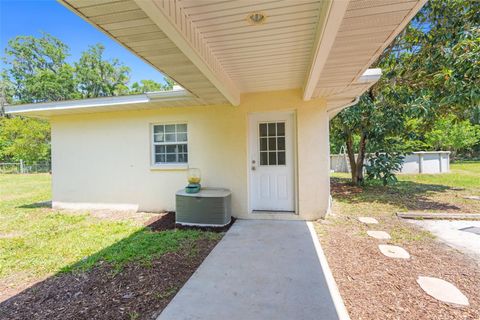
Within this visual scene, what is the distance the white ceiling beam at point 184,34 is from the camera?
178 cm

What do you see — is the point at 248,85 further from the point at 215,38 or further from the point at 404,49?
the point at 404,49

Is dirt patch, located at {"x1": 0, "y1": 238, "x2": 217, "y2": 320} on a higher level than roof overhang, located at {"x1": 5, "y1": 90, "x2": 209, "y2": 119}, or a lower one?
lower

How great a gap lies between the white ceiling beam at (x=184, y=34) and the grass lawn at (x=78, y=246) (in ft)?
8.43

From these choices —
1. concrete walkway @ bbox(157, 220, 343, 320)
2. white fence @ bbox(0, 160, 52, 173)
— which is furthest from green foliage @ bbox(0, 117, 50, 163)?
concrete walkway @ bbox(157, 220, 343, 320)

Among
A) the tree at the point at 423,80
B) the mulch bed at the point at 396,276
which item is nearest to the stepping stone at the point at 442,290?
the mulch bed at the point at 396,276

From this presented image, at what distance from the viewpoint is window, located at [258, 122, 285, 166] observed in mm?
4977

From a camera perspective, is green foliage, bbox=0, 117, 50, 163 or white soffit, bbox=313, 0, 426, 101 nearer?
white soffit, bbox=313, 0, 426, 101

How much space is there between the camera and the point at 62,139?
20.2 ft

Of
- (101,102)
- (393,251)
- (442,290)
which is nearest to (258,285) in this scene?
(442,290)

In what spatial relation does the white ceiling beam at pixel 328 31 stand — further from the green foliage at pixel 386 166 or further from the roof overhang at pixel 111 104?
the green foliage at pixel 386 166

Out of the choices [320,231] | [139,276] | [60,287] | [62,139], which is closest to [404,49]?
[320,231]

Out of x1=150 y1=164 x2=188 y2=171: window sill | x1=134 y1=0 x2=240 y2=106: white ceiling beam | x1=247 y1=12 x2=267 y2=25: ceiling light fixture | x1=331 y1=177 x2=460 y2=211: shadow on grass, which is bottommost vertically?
x1=331 y1=177 x2=460 y2=211: shadow on grass

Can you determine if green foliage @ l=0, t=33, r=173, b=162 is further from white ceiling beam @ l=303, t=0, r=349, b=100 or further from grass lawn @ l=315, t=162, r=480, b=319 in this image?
white ceiling beam @ l=303, t=0, r=349, b=100

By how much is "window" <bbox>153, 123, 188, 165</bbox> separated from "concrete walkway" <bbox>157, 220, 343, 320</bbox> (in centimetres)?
271
